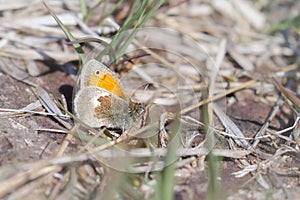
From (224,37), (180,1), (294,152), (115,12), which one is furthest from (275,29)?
(294,152)

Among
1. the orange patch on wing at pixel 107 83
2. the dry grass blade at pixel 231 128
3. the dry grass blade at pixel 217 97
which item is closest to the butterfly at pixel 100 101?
the orange patch on wing at pixel 107 83

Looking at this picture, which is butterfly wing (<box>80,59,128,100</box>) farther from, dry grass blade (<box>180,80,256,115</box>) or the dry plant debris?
dry grass blade (<box>180,80,256,115</box>)

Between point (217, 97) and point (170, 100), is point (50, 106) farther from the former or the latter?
point (217, 97)

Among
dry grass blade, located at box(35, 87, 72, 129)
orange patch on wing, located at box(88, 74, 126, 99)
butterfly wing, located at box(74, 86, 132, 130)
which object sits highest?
orange patch on wing, located at box(88, 74, 126, 99)

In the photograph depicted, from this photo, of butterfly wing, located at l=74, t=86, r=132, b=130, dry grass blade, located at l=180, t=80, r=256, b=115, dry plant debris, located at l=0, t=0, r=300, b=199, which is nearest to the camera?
dry plant debris, located at l=0, t=0, r=300, b=199

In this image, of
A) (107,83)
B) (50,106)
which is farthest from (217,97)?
(50,106)

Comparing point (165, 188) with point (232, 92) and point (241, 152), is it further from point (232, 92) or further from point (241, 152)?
point (232, 92)

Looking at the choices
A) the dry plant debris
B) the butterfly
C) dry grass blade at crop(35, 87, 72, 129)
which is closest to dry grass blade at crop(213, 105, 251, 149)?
the dry plant debris
